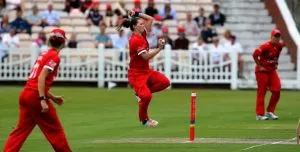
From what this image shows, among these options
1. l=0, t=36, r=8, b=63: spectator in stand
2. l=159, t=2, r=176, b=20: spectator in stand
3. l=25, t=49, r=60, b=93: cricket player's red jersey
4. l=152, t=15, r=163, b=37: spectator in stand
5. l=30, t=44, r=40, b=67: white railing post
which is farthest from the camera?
l=159, t=2, r=176, b=20: spectator in stand

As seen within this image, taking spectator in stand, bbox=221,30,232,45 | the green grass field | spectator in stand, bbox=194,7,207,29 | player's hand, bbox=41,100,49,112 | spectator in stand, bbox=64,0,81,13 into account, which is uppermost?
spectator in stand, bbox=64,0,81,13

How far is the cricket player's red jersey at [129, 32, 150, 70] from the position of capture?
21.6m

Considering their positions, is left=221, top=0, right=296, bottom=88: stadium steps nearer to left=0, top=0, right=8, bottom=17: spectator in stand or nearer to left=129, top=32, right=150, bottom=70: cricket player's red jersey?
left=0, top=0, right=8, bottom=17: spectator in stand

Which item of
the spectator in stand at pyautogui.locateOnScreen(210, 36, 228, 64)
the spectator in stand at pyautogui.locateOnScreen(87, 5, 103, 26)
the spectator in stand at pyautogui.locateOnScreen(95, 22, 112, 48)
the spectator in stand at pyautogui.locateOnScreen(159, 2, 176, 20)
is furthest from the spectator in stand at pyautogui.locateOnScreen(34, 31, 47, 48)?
the spectator in stand at pyautogui.locateOnScreen(210, 36, 228, 64)

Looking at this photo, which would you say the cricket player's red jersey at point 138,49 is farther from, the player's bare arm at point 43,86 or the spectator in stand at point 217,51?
the spectator in stand at point 217,51

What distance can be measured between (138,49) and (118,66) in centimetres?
1697

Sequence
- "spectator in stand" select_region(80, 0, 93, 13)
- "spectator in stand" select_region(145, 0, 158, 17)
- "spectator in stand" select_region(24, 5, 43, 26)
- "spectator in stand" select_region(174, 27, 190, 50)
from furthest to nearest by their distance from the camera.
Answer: "spectator in stand" select_region(80, 0, 93, 13)
"spectator in stand" select_region(24, 5, 43, 26)
"spectator in stand" select_region(145, 0, 158, 17)
"spectator in stand" select_region(174, 27, 190, 50)

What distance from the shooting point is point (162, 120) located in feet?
78.8

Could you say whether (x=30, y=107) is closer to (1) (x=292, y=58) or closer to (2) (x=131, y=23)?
(2) (x=131, y=23)

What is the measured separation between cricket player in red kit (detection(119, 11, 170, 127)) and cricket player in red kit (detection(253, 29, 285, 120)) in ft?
9.90

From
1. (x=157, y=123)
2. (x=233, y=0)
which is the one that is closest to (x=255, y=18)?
(x=233, y=0)

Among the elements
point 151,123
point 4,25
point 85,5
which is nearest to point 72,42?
point 85,5

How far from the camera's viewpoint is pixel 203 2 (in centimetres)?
4178

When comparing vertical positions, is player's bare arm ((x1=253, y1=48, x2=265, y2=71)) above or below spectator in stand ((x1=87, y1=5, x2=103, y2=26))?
below
